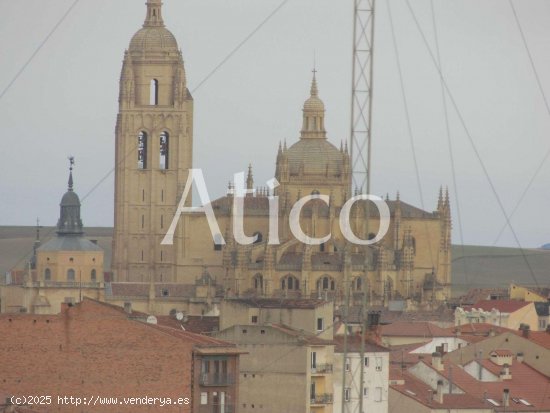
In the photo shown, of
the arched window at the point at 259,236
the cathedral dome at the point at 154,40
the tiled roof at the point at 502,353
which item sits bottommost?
the tiled roof at the point at 502,353

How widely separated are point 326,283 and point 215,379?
87.1 meters

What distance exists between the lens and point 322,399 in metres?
83.8

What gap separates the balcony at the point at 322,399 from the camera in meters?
83.6

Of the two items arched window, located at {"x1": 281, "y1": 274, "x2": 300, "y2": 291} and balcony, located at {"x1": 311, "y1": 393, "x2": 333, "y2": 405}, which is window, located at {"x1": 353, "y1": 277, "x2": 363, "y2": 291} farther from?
balcony, located at {"x1": 311, "y1": 393, "x2": 333, "y2": 405}

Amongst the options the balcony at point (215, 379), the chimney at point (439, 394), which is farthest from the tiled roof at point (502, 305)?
the balcony at point (215, 379)

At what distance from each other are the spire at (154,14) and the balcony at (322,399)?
301 ft

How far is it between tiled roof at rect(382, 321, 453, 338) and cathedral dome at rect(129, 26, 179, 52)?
55.8 m

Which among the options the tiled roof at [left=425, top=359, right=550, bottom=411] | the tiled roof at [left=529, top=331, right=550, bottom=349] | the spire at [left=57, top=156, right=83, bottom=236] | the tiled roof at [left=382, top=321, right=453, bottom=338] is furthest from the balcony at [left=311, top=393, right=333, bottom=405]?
the spire at [left=57, top=156, right=83, bottom=236]

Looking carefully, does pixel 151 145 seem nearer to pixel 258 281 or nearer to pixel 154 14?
pixel 154 14

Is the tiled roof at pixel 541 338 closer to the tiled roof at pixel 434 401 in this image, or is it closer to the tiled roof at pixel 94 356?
the tiled roof at pixel 434 401

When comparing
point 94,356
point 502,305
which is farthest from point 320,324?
point 502,305

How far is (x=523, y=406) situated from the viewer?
Answer: 8956cm

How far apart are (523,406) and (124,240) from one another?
3261 inches

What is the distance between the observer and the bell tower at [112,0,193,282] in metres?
171
